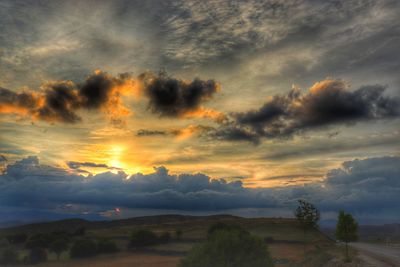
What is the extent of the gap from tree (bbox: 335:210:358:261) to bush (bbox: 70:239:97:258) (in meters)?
67.6

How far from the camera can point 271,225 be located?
16338 cm

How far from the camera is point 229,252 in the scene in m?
37.2

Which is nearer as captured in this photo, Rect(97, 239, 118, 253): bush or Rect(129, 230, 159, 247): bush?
Rect(97, 239, 118, 253): bush

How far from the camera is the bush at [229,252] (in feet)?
120

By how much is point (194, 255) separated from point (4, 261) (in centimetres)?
6468

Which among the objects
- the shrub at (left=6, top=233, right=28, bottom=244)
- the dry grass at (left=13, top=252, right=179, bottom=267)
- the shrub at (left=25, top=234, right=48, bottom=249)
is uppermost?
the shrub at (left=25, top=234, right=48, bottom=249)

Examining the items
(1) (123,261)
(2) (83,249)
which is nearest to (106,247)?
(2) (83,249)

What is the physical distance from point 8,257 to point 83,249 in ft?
61.2

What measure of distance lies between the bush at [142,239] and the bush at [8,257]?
3551 cm

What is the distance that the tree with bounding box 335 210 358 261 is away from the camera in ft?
181

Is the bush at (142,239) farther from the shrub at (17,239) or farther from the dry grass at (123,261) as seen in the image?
the shrub at (17,239)

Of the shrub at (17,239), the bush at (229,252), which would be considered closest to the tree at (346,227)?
the bush at (229,252)

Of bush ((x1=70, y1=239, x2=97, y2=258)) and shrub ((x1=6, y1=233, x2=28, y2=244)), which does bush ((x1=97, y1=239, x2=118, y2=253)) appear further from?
shrub ((x1=6, y1=233, x2=28, y2=244))

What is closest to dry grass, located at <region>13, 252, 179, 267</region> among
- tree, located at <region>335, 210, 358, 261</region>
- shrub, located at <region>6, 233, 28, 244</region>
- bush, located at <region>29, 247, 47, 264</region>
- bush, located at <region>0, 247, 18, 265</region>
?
bush, located at <region>29, 247, 47, 264</region>
